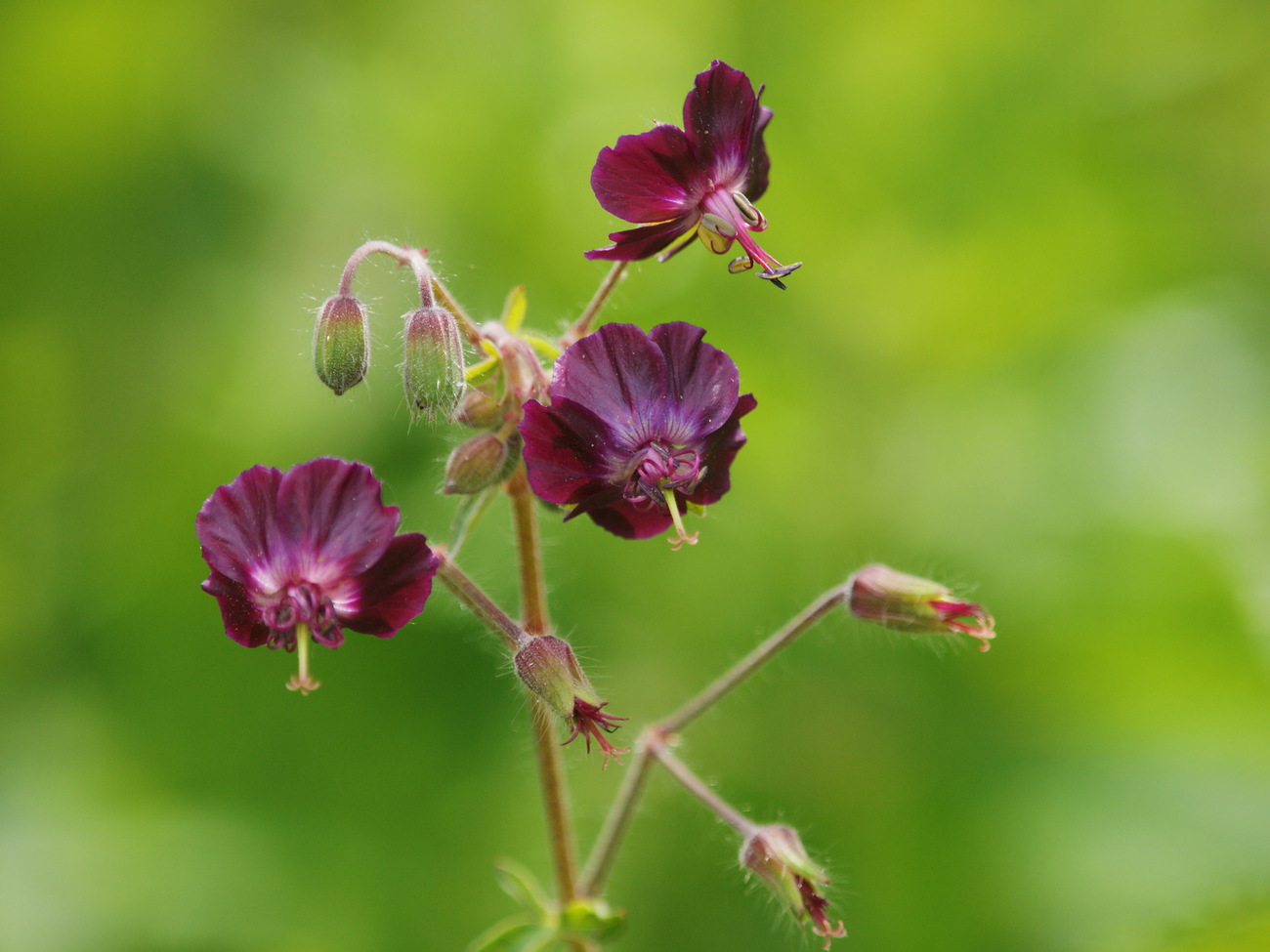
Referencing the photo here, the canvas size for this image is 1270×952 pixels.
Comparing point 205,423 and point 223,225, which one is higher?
point 223,225

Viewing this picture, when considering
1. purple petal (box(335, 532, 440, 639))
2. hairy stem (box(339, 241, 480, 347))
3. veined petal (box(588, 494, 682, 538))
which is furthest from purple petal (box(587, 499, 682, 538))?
hairy stem (box(339, 241, 480, 347))

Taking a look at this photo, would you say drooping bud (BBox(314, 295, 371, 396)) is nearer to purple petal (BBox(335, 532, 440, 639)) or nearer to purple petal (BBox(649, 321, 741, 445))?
purple petal (BBox(335, 532, 440, 639))

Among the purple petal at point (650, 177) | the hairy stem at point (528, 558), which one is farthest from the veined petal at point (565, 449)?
the purple petal at point (650, 177)

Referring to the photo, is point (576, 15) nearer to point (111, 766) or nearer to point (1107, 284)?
point (1107, 284)

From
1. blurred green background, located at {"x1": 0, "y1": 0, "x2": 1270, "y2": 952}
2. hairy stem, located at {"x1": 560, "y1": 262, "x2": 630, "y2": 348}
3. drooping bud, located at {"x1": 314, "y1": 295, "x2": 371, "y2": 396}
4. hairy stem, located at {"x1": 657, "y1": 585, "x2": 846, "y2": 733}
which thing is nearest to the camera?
drooping bud, located at {"x1": 314, "y1": 295, "x2": 371, "y2": 396}

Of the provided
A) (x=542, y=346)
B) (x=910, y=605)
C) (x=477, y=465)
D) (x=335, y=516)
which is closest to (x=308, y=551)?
(x=335, y=516)

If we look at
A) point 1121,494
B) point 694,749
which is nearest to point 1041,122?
point 1121,494

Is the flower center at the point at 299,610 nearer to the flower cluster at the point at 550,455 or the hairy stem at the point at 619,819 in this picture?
the flower cluster at the point at 550,455
